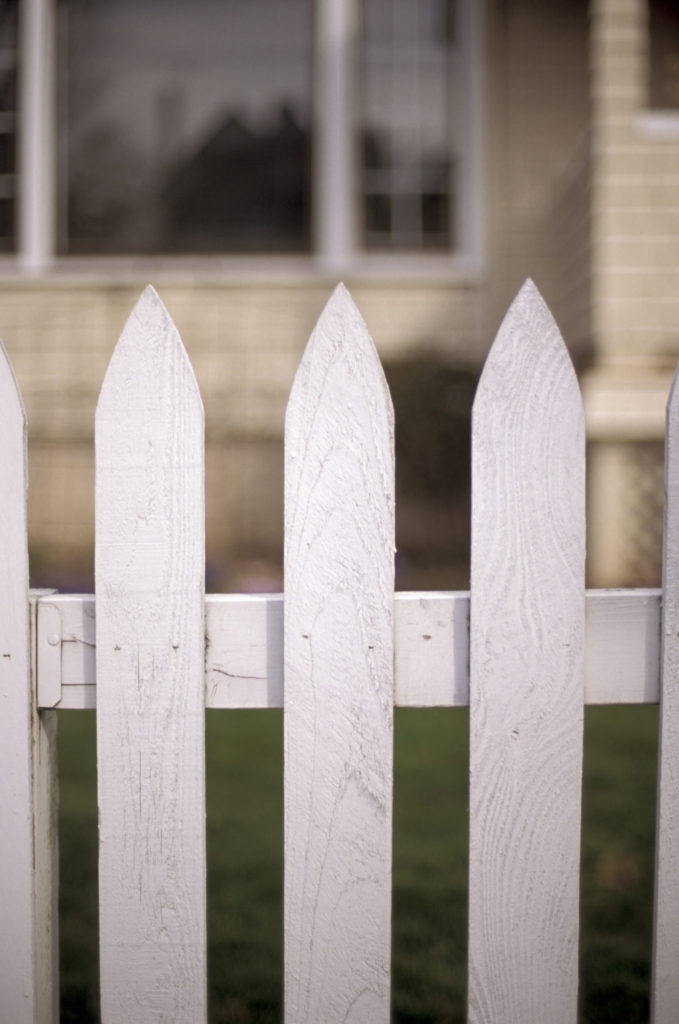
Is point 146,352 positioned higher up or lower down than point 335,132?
lower down

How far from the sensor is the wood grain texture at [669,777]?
120 cm

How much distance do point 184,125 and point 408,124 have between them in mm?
1707

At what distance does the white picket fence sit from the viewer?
3.85 ft

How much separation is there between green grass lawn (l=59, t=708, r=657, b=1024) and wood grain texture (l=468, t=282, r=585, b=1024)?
2.41 feet

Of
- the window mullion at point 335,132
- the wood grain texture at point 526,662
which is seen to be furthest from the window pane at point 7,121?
the wood grain texture at point 526,662

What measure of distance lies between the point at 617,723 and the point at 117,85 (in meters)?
5.98

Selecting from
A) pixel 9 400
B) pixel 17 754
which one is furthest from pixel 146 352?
pixel 17 754

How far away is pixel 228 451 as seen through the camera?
6.39 meters

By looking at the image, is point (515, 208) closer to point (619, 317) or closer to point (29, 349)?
point (619, 317)

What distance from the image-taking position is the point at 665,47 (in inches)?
257

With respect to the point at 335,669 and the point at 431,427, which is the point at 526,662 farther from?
the point at 431,427

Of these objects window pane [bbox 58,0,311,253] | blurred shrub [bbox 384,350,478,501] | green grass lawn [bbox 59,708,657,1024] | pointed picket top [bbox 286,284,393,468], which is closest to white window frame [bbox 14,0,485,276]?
window pane [bbox 58,0,311,253]

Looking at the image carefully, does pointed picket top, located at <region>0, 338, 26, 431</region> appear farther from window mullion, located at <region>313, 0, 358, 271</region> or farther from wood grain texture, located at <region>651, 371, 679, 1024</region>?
window mullion, located at <region>313, 0, 358, 271</region>

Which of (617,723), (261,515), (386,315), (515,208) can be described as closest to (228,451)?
(261,515)
